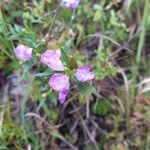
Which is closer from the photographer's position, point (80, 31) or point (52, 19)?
point (52, 19)

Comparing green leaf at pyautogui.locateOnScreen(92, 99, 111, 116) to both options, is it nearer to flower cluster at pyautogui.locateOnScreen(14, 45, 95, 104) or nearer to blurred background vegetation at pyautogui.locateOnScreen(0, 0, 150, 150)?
blurred background vegetation at pyautogui.locateOnScreen(0, 0, 150, 150)

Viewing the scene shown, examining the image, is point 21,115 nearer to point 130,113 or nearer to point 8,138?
point 8,138

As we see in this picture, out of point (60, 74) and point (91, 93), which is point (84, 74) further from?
point (91, 93)

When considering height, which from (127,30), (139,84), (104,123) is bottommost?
(104,123)

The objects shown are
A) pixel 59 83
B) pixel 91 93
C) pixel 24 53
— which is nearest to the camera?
pixel 59 83

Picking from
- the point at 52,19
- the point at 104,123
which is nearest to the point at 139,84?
the point at 104,123

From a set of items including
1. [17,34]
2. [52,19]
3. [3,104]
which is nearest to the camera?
[17,34]

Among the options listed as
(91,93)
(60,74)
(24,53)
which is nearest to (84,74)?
(60,74)

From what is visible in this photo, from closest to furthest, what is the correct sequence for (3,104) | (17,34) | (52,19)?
(17,34)
(52,19)
(3,104)
